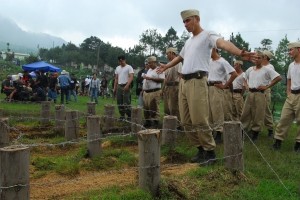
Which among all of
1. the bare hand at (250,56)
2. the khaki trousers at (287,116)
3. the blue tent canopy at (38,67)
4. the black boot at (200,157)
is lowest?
the black boot at (200,157)

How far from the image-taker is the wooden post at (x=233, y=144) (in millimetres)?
4867

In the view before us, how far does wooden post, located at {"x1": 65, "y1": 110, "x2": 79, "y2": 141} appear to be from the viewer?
8070mm

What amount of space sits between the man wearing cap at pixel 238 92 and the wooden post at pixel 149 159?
5.64 metres

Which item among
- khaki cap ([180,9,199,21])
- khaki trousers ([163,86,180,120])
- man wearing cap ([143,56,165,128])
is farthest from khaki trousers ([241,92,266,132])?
khaki cap ([180,9,199,21])

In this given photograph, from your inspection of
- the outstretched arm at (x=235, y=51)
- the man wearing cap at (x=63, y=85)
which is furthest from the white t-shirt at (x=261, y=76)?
the man wearing cap at (x=63, y=85)

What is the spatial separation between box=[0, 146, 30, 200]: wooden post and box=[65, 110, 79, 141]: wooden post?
4692 millimetres

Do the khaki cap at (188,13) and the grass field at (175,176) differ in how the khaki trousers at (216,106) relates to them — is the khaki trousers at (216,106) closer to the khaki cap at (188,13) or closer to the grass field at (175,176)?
the grass field at (175,176)

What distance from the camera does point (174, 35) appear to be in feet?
209

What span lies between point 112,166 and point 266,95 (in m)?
4.28

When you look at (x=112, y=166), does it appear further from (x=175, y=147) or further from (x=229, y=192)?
(x=229, y=192)

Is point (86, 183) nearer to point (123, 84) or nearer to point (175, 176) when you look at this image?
point (175, 176)

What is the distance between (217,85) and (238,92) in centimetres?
219

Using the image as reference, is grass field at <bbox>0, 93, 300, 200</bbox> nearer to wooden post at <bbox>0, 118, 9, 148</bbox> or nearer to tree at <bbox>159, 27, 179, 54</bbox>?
wooden post at <bbox>0, 118, 9, 148</bbox>

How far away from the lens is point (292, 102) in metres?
7.14
